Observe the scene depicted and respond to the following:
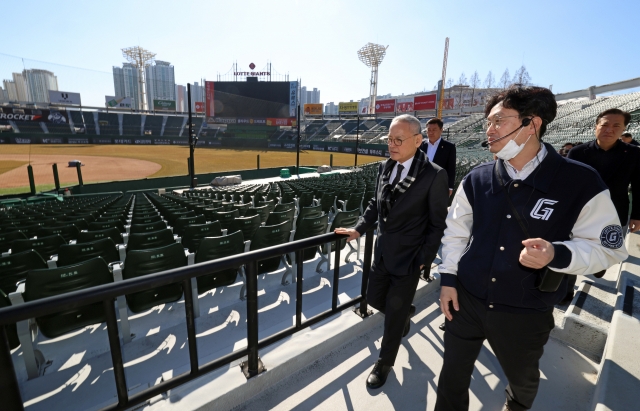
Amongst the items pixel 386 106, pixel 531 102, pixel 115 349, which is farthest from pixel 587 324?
pixel 386 106

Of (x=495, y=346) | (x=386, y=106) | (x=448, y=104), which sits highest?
(x=448, y=104)

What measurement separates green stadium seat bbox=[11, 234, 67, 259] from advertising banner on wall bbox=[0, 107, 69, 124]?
65778 millimetres

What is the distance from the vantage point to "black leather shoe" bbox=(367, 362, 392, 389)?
2264mm

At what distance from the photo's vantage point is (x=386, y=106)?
2820 inches

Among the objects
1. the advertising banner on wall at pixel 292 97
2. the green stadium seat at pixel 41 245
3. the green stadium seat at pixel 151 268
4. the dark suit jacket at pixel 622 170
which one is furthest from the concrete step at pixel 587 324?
the advertising banner on wall at pixel 292 97

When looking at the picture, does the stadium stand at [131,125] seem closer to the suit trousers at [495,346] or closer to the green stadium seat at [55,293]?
the green stadium seat at [55,293]

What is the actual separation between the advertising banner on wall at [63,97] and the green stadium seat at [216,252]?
77781 millimetres

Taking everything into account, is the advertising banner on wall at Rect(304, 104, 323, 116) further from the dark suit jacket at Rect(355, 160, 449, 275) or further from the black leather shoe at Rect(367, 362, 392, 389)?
the black leather shoe at Rect(367, 362, 392, 389)

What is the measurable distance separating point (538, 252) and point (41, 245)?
555 cm

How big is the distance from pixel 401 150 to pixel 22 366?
3.70m

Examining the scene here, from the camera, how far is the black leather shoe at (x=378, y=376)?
2.26m

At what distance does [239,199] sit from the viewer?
11016 mm

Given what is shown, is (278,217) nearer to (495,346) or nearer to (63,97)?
(495,346)

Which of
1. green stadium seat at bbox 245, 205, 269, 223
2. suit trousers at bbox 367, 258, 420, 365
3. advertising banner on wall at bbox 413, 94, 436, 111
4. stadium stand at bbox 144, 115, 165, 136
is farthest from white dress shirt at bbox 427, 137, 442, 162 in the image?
stadium stand at bbox 144, 115, 165, 136
